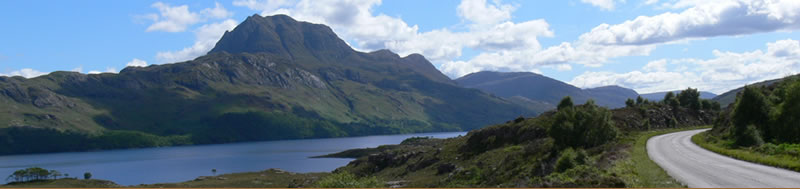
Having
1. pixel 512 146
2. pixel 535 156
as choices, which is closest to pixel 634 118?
pixel 512 146

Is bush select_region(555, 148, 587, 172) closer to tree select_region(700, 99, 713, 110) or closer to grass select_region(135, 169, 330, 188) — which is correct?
grass select_region(135, 169, 330, 188)

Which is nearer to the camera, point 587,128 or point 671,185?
point 671,185

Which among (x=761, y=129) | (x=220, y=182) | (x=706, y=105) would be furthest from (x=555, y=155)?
(x=220, y=182)

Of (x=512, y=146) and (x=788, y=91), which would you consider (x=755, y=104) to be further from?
(x=512, y=146)

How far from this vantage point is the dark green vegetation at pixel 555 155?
3706 cm

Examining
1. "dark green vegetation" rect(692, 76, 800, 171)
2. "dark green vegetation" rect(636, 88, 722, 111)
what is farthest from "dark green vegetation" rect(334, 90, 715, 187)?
"dark green vegetation" rect(692, 76, 800, 171)

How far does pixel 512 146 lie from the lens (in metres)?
93.0

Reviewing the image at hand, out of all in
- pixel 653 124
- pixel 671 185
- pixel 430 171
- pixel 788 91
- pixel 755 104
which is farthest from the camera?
pixel 653 124

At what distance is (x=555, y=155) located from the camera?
6350 cm

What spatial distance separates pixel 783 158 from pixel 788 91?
3154cm

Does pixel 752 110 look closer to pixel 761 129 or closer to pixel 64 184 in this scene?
pixel 761 129

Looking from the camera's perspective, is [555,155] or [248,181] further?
[248,181]

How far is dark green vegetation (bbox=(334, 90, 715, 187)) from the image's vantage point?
37.1 meters

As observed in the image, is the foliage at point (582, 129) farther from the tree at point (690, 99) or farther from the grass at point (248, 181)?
the grass at point (248, 181)
